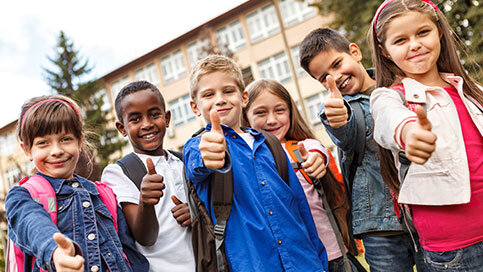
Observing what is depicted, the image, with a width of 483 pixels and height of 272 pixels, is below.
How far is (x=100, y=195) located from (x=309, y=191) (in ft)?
4.53

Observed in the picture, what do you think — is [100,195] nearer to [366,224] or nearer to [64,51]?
[366,224]

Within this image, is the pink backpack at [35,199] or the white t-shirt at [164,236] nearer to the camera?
the pink backpack at [35,199]

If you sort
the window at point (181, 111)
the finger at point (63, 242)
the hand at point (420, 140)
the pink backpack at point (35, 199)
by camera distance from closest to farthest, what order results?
the hand at point (420, 140) < the finger at point (63, 242) < the pink backpack at point (35, 199) < the window at point (181, 111)

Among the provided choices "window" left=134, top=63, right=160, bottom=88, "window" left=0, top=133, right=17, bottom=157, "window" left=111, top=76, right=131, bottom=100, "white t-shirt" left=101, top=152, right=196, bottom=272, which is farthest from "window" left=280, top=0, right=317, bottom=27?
"window" left=0, top=133, right=17, bottom=157

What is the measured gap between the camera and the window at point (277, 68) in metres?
23.4

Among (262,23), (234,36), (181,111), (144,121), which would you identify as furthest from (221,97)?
(181,111)

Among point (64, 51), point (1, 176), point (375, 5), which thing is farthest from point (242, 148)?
point (1, 176)

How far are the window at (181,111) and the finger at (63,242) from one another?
81.8 feet

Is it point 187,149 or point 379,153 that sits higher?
point 187,149

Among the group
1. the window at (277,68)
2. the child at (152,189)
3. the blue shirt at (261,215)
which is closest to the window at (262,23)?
the window at (277,68)

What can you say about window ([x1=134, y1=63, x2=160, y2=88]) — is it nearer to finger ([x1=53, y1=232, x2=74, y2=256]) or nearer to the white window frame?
the white window frame

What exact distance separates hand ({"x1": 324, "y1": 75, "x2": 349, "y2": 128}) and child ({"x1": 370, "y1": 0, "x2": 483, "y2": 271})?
196 mm

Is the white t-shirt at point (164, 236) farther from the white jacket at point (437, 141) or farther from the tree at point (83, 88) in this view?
the tree at point (83, 88)

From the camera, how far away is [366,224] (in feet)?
7.33
